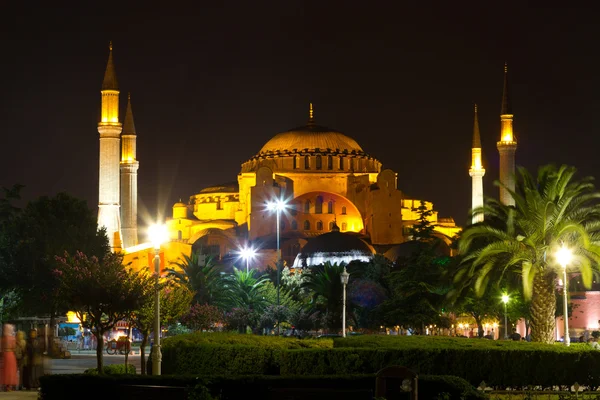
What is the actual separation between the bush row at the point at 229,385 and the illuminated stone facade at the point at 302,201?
76.3 metres

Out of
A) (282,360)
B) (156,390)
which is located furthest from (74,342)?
(156,390)

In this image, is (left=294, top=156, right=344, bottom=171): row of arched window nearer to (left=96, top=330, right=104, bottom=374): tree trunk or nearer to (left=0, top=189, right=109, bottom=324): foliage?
(left=0, top=189, right=109, bottom=324): foliage

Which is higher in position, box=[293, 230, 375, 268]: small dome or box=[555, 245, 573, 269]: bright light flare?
box=[293, 230, 375, 268]: small dome

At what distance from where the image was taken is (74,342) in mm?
55469

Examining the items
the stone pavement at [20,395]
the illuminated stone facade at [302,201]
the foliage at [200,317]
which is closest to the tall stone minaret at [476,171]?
the illuminated stone facade at [302,201]

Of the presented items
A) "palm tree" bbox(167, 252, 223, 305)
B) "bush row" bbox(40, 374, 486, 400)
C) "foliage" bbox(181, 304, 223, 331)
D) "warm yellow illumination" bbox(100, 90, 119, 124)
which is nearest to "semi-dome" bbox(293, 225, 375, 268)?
"warm yellow illumination" bbox(100, 90, 119, 124)

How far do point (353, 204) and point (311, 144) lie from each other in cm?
976

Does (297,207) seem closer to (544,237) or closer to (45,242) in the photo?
(45,242)


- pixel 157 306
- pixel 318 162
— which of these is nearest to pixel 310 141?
pixel 318 162

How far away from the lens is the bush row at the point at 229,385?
1709 cm

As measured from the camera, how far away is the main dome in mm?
112938

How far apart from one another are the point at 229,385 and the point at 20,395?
20.3 ft

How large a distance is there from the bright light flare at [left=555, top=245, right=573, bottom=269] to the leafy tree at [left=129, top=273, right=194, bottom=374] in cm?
911

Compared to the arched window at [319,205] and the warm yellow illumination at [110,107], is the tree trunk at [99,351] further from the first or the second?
the arched window at [319,205]
